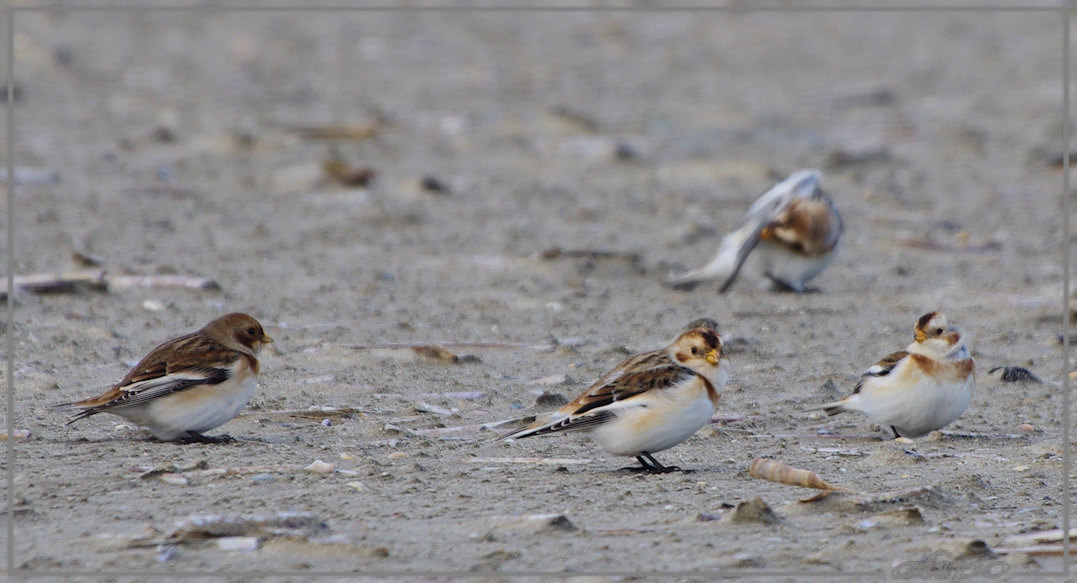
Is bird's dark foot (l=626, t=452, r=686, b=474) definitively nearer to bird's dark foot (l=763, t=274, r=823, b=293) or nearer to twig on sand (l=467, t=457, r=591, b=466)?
twig on sand (l=467, t=457, r=591, b=466)

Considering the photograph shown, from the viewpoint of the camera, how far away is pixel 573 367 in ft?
20.7

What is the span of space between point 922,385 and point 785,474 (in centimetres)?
85

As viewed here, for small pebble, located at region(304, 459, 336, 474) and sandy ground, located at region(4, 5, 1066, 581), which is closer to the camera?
sandy ground, located at region(4, 5, 1066, 581)

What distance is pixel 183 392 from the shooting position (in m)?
4.89

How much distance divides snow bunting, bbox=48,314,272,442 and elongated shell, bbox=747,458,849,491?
1707mm

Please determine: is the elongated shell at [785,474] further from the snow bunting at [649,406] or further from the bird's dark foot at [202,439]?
the bird's dark foot at [202,439]

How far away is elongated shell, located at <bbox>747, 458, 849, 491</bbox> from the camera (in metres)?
4.54

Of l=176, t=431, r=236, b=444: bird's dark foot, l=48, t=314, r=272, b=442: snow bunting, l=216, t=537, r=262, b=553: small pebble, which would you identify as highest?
l=48, t=314, r=272, b=442: snow bunting

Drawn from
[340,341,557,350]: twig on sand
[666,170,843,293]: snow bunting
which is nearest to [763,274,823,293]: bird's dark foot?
[666,170,843,293]: snow bunting

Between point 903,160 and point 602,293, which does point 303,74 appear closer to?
point 903,160

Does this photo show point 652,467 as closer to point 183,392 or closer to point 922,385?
point 922,385

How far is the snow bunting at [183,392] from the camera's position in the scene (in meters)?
4.85

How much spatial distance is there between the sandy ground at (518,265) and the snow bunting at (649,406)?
0.47 feet

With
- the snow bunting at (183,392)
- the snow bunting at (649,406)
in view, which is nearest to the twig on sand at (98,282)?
the snow bunting at (183,392)
